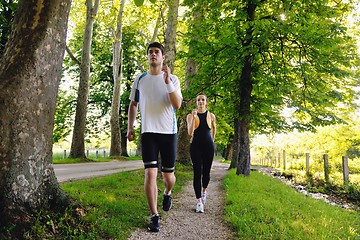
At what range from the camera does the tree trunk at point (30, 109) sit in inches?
126

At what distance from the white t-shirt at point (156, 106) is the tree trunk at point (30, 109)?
3.50ft

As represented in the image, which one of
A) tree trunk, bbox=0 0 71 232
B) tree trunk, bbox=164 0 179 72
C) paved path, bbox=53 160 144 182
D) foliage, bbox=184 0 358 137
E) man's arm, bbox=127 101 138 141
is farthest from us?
tree trunk, bbox=164 0 179 72

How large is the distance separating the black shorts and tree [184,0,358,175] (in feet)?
17.9

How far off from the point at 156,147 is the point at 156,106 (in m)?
0.52

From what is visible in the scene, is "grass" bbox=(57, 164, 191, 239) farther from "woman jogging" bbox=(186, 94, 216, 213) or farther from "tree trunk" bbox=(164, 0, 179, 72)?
"tree trunk" bbox=(164, 0, 179, 72)

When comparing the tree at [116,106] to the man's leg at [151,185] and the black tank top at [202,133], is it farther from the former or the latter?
the man's leg at [151,185]

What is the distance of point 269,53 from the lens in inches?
412

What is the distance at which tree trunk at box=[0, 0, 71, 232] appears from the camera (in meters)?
3.19

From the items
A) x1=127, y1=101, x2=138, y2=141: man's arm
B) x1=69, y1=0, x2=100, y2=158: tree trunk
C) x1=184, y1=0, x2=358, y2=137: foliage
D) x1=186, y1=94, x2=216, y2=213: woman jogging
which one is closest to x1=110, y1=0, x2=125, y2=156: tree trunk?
x1=69, y1=0, x2=100, y2=158: tree trunk

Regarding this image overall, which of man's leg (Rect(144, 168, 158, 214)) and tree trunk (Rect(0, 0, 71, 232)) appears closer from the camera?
tree trunk (Rect(0, 0, 71, 232))

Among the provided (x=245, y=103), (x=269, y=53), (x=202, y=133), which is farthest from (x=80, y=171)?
(x=269, y=53)

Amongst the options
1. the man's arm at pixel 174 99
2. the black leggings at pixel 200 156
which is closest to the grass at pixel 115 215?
the black leggings at pixel 200 156

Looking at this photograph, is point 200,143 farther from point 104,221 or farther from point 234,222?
point 104,221

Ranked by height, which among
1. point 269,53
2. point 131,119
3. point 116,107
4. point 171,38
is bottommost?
point 131,119
